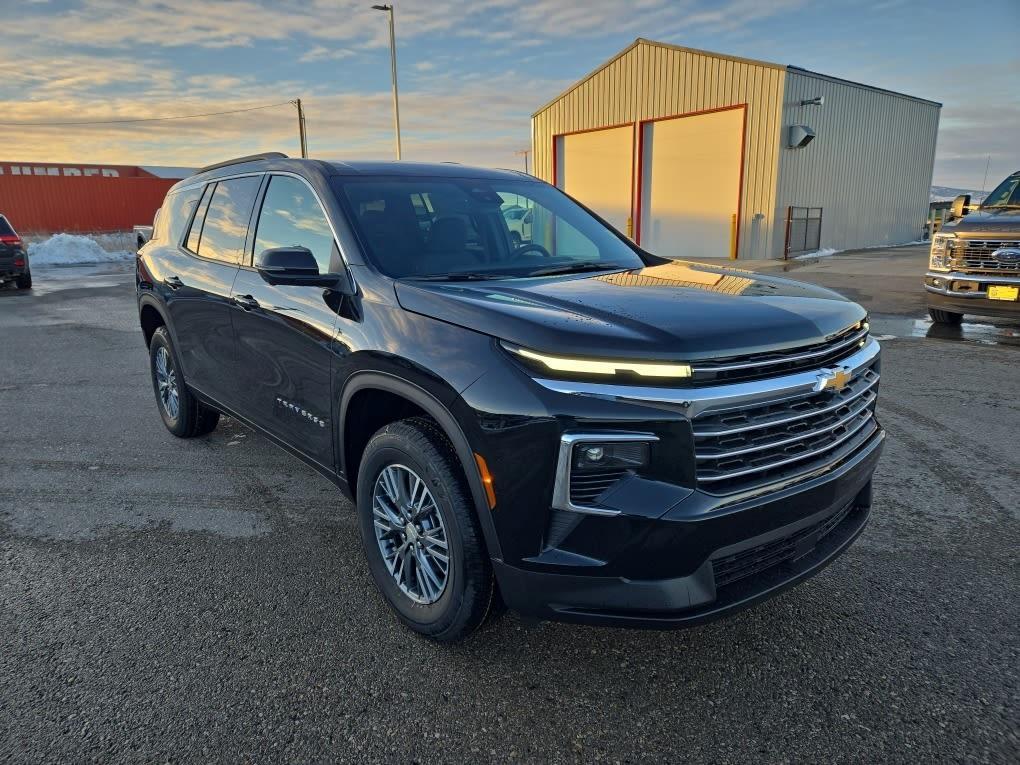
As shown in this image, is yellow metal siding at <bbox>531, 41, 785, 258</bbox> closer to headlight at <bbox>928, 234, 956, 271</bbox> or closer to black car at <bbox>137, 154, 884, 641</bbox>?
headlight at <bbox>928, 234, 956, 271</bbox>

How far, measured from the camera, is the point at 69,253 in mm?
26266

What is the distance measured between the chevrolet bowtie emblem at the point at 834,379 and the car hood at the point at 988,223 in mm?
7126

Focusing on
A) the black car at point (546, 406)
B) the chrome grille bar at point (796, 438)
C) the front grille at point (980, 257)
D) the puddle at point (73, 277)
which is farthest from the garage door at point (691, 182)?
the chrome grille bar at point (796, 438)

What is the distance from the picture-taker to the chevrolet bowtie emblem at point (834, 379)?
2.30m

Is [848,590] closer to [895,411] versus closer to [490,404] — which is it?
[490,404]

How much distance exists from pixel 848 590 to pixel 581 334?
1807 mm

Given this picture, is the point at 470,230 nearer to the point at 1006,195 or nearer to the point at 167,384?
the point at 167,384

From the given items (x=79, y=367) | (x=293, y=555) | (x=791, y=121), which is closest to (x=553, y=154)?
(x=791, y=121)

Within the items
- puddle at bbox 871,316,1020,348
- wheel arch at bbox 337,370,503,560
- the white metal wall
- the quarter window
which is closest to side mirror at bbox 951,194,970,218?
puddle at bbox 871,316,1020,348

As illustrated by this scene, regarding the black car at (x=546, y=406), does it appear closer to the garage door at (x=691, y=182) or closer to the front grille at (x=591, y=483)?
the front grille at (x=591, y=483)

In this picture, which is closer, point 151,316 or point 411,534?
point 411,534

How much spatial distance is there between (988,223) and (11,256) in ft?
57.6

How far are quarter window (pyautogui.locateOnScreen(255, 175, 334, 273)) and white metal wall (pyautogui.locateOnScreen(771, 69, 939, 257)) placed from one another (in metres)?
18.0

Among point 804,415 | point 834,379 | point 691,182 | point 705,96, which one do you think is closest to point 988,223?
point 834,379
